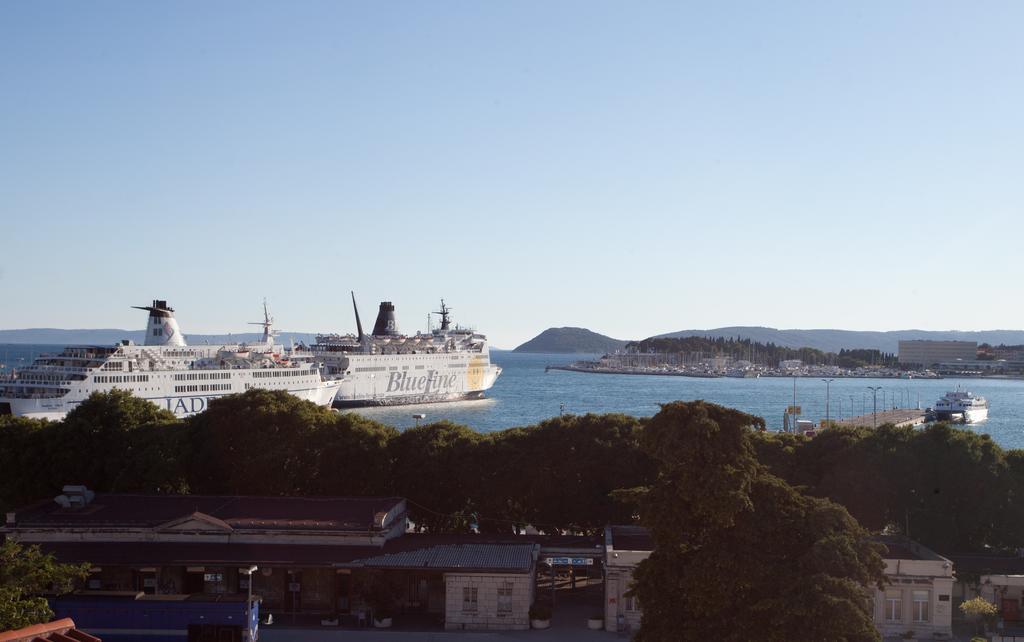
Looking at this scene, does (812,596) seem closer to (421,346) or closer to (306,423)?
(306,423)

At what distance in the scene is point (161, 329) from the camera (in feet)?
201

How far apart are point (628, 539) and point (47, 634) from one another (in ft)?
40.0

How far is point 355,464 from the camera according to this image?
22562mm

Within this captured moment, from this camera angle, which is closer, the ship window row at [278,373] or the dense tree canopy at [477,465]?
the dense tree canopy at [477,465]

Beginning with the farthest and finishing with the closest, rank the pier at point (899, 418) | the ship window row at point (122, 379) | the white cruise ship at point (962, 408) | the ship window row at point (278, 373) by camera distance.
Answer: the white cruise ship at point (962, 408)
the pier at point (899, 418)
the ship window row at point (278, 373)
the ship window row at point (122, 379)

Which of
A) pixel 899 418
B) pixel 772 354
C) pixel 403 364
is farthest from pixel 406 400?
pixel 772 354

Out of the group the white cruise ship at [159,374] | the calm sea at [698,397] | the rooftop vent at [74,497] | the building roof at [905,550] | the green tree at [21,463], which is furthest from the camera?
the calm sea at [698,397]

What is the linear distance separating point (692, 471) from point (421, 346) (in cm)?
7396

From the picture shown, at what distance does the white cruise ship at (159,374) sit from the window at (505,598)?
33.0m

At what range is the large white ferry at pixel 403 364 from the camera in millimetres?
76375

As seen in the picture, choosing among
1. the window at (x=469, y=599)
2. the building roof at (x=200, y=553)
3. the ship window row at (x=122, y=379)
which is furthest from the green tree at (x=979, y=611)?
the ship window row at (x=122, y=379)

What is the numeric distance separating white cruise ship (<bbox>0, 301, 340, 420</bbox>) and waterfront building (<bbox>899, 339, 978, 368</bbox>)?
155426mm

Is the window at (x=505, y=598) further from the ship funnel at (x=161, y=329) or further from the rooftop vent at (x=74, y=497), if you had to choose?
the ship funnel at (x=161, y=329)

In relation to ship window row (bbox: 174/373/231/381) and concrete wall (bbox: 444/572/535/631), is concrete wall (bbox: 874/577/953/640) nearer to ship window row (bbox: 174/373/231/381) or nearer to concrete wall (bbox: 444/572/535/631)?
concrete wall (bbox: 444/572/535/631)
